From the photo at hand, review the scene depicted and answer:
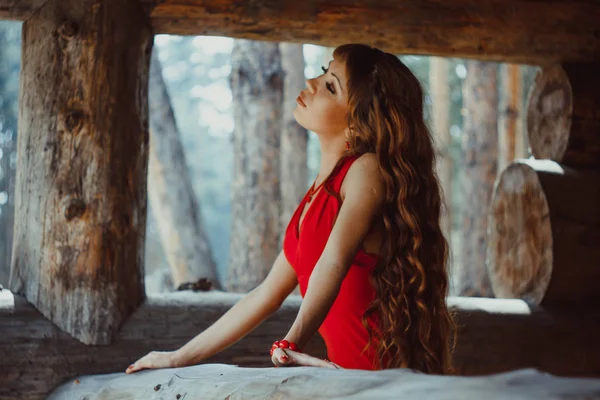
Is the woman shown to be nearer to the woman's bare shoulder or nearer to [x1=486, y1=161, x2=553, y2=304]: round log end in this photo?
the woman's bare shoulder

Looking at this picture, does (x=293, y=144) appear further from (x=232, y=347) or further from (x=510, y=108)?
(x=232, y=347)

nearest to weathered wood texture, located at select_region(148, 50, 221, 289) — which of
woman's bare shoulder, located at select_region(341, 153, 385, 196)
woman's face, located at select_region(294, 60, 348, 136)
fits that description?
woman's face, located at select_region(294, 60, 348, 136)

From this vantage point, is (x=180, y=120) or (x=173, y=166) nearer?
(x=173, y=166)

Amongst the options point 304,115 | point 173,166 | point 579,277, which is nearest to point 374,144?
point 304,115

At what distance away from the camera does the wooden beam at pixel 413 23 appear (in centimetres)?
413

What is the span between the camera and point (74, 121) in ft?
12.4

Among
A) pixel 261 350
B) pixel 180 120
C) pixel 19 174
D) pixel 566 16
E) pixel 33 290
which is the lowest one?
pixel 261 350

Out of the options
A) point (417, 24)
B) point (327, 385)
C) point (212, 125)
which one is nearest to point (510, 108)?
point (417, 24)

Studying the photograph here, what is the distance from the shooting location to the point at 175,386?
2668 mm

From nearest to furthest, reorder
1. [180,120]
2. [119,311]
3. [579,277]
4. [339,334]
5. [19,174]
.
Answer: [339,334] < [119,311] < [19,174] < [579,277] < [180,120]

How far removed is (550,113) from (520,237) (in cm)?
73

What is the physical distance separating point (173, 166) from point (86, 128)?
4.07 m

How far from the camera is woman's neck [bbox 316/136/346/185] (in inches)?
119

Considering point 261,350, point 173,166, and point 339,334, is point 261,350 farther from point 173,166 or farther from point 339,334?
point 173,166
